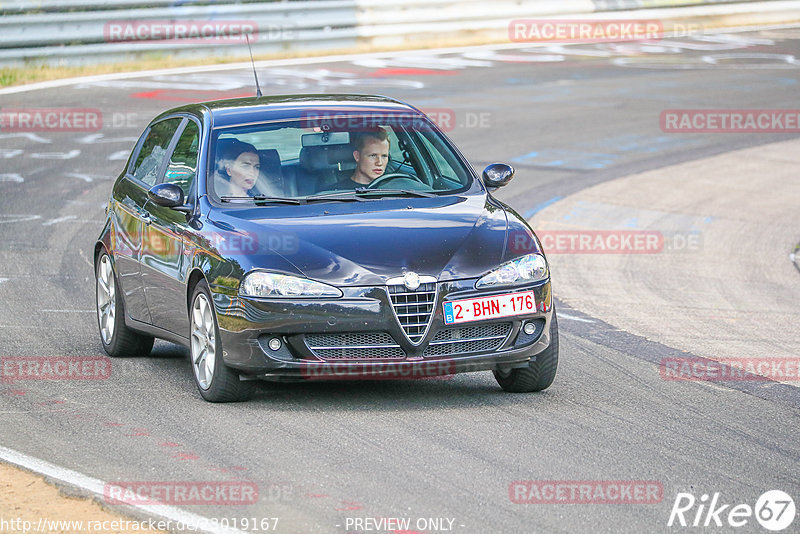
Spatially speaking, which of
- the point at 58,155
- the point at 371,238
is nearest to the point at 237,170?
the point at 371,238

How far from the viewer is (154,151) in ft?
32.0

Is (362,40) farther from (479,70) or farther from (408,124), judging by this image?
(408,124)

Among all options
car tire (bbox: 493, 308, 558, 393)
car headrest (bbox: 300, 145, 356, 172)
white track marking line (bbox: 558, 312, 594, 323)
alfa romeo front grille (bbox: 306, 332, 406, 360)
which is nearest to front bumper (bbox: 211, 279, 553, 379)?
alfa romeo front grille (bbox: 306, 332, 406, 360)

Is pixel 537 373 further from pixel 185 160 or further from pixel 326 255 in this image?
pixel 185 160

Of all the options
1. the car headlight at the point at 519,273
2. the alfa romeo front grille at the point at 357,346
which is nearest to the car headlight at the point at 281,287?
the alfa romeo front grille at the point at 357,346

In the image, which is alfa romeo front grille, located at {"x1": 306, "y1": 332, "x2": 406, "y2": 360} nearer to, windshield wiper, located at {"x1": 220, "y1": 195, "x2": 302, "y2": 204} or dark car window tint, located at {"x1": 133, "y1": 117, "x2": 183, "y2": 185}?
windshield wiper, located at {"x1": 220, "y1": 195, "x2": 302, "y2": 204}

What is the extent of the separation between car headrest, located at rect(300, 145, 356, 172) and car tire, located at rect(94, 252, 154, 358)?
5.87ft

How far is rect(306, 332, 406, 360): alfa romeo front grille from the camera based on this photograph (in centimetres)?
759

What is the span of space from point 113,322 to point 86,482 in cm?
346

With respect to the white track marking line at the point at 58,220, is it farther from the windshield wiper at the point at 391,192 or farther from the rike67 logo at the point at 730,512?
the rike67 logo at the point at 730,512

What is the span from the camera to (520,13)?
33438 mm

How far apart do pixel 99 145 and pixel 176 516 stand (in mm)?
14863

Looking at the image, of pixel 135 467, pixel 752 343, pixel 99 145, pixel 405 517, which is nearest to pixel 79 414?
pixel 135 467

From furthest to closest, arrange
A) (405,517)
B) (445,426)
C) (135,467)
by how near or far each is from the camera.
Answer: (445,426), (135,467), (405,517)
